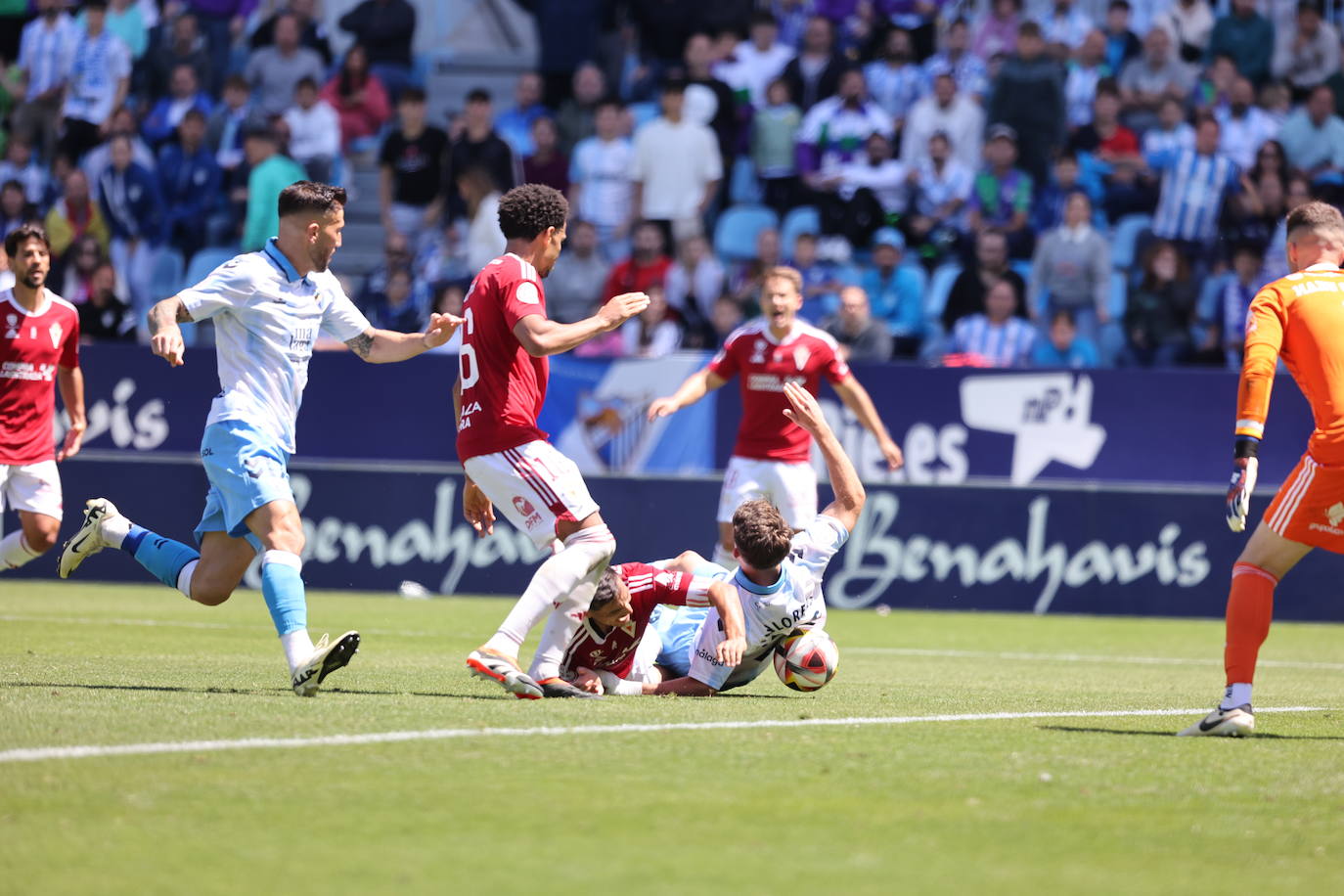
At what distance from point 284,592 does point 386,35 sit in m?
15.2

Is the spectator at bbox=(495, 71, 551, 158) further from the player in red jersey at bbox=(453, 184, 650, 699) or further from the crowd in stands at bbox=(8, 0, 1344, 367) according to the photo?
the player in red jersey at bbox=(453, 184, 650, 699)

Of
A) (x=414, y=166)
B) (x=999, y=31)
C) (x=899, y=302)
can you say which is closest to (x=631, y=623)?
(x=899, y=302)

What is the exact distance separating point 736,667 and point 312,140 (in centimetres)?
1360

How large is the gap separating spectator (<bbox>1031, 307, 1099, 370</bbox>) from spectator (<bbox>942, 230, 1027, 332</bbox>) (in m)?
0.39

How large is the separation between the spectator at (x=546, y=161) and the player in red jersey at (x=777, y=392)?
7401 millimetres

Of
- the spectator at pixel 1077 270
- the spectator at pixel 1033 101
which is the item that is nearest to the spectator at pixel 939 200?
the spectator at pixel 1033 101

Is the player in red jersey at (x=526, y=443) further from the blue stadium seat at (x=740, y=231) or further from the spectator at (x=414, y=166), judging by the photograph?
the spectator at (x=414, y=166)

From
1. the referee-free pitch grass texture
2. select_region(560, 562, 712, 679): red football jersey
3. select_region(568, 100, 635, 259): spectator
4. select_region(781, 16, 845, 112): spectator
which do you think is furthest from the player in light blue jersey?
select_region(781, 16, 845, 112): spectator

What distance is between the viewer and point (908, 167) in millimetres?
19172

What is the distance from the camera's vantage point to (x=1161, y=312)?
1750cm

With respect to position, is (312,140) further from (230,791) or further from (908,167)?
(230,791)

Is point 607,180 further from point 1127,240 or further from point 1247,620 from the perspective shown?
point 1247,620

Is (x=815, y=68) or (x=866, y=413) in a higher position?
(x=815, y=68)

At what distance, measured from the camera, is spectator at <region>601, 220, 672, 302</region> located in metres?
18.3
